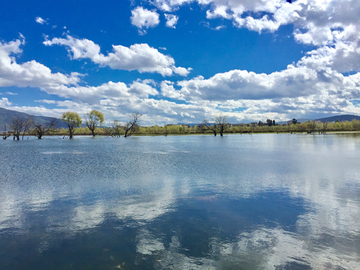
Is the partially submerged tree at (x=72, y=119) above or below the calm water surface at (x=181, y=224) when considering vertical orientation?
above

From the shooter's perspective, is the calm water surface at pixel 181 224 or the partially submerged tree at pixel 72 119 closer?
the calm water surface at pixel 181 224

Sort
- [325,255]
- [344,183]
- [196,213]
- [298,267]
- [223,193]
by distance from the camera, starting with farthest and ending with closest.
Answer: [344,183] < [223,193] < [196,213] < [325,255] < [298,267]

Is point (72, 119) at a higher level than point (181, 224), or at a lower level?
higher

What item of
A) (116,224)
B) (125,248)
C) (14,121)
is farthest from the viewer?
(14,121)

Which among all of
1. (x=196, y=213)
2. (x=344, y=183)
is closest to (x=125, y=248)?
(x=196, y=213)

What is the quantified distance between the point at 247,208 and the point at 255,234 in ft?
10.6

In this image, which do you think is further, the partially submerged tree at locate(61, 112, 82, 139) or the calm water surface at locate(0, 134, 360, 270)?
the partially submerged tree at locate(61, 112, 82, 139)

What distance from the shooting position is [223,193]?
1527 cm

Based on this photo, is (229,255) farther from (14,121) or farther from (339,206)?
(14,121)

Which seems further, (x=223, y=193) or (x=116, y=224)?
(x=223, y=193)

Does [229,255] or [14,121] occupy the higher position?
[14,121]

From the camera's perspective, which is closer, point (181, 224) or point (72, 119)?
point (181, 224)

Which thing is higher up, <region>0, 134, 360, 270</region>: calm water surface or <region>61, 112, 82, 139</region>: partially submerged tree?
<region>61, 112, 82, 139</region>: partially submerged tree

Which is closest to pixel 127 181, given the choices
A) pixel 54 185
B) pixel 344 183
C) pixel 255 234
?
pixel 54 185
